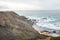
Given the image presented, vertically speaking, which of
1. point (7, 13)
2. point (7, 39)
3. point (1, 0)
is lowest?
point (7, 39)

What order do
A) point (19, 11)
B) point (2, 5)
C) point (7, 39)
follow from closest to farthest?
1. point (7, 39)
2. point (2, 5)
3. point (19, 11)

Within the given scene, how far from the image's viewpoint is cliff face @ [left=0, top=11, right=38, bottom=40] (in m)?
2.67

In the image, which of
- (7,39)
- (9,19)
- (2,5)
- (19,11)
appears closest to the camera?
(7,39)

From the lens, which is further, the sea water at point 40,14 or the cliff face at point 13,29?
the sea water at point 40,14

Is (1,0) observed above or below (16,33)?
above

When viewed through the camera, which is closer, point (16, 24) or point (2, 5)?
point (16, 24)

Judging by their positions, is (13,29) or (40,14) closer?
(13,29)

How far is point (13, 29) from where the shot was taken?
108 inches

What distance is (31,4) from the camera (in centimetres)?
371

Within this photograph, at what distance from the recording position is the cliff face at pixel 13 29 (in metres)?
2.67

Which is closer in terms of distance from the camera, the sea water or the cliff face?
the cliff face

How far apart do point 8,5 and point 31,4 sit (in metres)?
0.67

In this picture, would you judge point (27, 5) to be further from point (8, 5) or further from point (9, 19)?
point (9, 19)

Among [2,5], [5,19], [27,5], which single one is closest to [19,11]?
[27,5]
